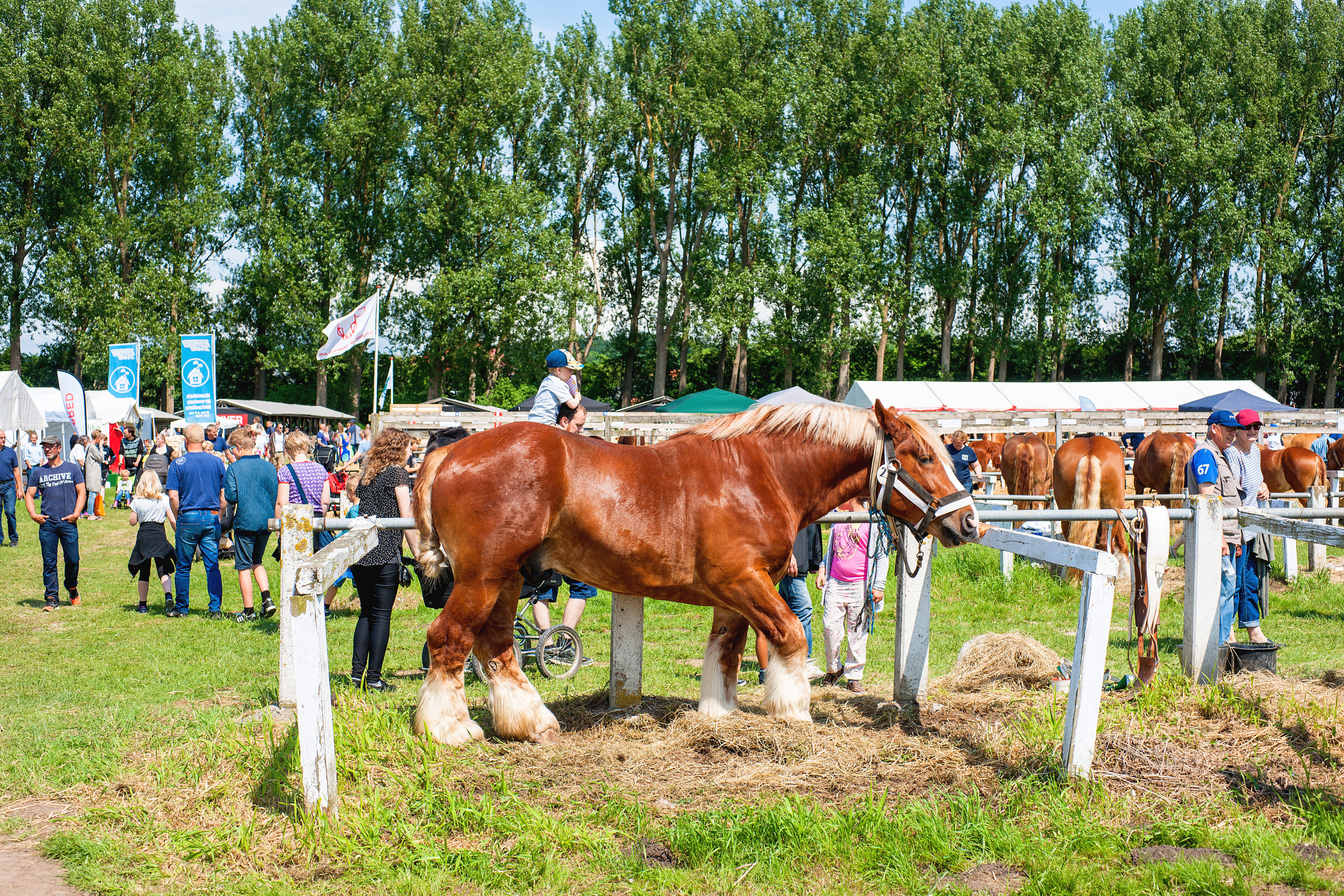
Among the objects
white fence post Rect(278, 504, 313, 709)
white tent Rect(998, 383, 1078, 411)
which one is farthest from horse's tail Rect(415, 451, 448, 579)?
white tent Rect(998, 383, 1078, 411)

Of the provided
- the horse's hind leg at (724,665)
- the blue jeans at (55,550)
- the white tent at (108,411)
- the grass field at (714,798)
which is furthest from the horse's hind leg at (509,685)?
the white tent at (108,411)

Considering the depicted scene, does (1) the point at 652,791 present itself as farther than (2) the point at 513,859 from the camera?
Yes

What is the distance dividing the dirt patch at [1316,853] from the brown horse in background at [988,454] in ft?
53.2

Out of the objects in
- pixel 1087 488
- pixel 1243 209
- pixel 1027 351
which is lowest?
pixel 1087 488

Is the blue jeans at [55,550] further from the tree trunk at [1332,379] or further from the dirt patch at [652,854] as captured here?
the tree trunk at [1332,379]

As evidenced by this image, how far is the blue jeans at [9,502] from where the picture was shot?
16844mm

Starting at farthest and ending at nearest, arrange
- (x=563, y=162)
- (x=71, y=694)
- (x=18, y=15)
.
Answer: (x=563, y=162)
(x=18, y=15)
(x=71, y=694)

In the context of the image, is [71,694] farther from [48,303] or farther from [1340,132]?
[1340,132]

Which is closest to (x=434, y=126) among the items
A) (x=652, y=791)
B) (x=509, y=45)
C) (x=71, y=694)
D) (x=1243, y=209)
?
(x=509, y=45)

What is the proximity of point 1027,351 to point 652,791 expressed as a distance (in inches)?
1604

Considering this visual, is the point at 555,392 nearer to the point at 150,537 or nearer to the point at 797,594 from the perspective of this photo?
the point at 797,594

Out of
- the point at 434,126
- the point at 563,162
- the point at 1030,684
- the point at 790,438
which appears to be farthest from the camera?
the point at 563,162

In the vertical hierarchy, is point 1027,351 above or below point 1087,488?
above

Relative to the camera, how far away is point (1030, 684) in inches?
245
